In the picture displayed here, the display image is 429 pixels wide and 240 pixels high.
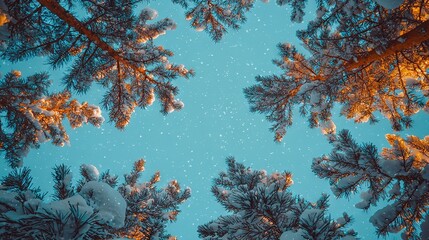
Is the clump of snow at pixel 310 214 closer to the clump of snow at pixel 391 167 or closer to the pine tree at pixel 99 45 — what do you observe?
the clump of snow at pixel 391 167

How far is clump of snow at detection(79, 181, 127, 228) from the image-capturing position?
163 centimetres

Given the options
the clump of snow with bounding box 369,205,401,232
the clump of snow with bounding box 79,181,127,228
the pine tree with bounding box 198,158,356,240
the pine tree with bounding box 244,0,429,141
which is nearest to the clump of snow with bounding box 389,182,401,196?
the clump of snow with bounding box 369,205,401,232

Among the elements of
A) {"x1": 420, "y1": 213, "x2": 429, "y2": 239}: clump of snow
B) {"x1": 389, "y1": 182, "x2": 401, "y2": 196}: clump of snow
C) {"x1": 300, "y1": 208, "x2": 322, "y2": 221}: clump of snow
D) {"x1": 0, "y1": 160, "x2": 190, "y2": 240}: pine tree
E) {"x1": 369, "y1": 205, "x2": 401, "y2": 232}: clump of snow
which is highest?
{"x1": 389, "y1": 182, "x2": 401, "y2": 196}: clump of snow

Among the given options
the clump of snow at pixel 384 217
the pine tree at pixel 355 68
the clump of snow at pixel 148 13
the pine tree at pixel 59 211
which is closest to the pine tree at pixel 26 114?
the clump of snow at pixel 148 13

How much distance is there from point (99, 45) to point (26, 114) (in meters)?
2.77

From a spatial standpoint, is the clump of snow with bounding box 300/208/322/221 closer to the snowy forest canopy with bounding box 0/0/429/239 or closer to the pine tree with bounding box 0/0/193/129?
the snowy forest canopy with bounding box 0/0/429/239

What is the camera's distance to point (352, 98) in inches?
215

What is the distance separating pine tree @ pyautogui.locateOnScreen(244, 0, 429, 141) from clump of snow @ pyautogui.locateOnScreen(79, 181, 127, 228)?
10.6 feet

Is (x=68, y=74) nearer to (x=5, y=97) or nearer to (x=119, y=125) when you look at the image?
(x=119, y=125)

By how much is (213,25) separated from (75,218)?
5.48 meters

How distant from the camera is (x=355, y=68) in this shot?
15.0ft

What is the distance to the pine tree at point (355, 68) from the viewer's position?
12.0 feet

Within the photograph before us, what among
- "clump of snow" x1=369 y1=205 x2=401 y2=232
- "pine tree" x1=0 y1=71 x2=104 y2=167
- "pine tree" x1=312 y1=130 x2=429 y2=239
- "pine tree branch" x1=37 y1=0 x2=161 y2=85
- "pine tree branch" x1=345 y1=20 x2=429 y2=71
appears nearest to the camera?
"pine tree" x1=312 y1=130 x2=429 y2=239

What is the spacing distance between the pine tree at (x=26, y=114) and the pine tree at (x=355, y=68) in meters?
4.98
